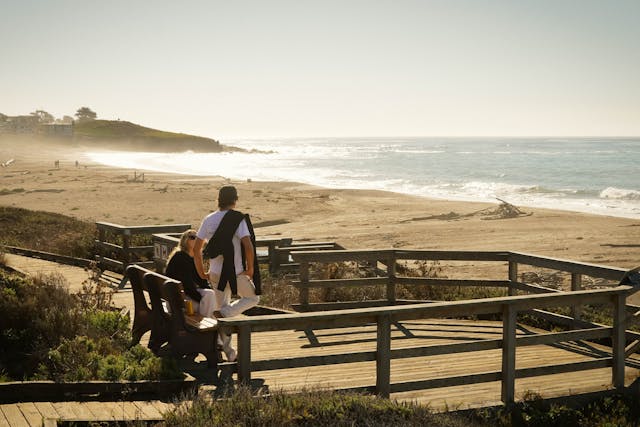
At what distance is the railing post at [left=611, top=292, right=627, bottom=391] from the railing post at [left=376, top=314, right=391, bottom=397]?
2.77 metres

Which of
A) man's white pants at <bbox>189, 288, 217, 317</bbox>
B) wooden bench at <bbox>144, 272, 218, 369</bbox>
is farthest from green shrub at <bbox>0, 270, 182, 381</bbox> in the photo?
man's white pants at <bbox>189, 288, 217, 317</bbox>

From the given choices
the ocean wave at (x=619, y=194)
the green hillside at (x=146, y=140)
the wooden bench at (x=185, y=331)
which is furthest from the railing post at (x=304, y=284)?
the green hillside at (x=146, y=140)

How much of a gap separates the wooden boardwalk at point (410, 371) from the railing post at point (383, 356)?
17.4 inches

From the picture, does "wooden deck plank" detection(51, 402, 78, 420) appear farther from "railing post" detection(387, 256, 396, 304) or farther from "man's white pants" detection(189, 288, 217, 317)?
"railing post" detection(387, 256, 396, 304)

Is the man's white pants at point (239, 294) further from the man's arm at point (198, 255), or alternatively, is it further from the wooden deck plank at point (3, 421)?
the wooden deck plank at point (3, 421)

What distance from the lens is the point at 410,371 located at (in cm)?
846

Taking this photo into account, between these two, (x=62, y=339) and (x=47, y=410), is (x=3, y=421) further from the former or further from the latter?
(x=62, y=339)

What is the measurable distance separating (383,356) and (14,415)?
317 cm

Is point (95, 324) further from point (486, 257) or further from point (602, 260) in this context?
point (602, 260)

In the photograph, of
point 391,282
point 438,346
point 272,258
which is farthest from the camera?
point 272,258

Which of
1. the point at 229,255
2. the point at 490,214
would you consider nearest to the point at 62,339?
the point at 229,255

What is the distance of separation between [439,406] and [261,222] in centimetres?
2814

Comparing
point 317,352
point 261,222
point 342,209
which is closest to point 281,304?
point 317,352

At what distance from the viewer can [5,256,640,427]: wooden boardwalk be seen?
6.55m
